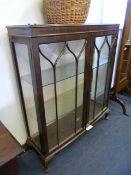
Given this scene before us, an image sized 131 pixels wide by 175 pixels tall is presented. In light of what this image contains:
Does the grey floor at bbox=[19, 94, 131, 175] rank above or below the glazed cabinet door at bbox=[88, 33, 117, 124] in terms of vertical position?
below

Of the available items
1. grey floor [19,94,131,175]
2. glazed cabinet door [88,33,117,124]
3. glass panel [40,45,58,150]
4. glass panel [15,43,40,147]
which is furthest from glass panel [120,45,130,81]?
glass panel [15,43,40,147]

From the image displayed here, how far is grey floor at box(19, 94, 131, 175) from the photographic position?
1298mm

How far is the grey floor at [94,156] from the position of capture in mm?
1298

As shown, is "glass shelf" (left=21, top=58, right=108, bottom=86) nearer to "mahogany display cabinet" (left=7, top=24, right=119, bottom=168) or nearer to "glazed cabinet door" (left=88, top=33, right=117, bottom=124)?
"mahogany display cabinet" (left=7, top=24, right=119, bottom=168)

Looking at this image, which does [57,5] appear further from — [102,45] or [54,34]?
[102,45]

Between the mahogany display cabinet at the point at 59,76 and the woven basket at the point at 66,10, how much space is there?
0.09 meters

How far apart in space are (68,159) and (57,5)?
50.5 inches

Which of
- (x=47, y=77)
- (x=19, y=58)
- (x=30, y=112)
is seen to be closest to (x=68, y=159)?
(x=30, y=112)

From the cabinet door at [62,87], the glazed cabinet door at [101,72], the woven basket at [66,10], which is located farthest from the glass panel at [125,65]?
the woven basket at [66,10]

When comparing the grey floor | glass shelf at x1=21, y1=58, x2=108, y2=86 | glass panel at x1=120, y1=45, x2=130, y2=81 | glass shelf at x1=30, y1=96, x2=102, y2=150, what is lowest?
the grey floor

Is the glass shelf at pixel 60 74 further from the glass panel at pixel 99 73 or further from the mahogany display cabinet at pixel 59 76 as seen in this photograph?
the glass panel at pixel 99 73

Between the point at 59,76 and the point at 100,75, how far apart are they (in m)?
0.58

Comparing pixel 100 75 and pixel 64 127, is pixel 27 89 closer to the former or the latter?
pixel 64 127

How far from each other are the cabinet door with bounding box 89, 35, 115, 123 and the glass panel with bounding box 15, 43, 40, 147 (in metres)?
0.58
